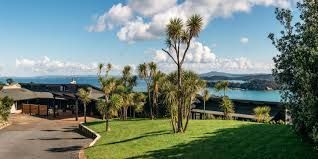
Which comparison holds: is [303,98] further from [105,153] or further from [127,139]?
[127,139]

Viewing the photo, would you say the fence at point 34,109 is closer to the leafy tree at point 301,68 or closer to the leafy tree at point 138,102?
the leafy tree at point 138,102

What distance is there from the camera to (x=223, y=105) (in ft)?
→ 148

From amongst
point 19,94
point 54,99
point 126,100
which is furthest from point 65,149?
point 19,94

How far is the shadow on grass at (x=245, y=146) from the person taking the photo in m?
19.2

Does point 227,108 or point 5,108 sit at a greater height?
point 227,108

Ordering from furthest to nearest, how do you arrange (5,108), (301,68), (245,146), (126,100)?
(5,108), (126,100), (245,146), (301,68)

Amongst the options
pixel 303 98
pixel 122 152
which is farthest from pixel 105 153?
pixel 303 98

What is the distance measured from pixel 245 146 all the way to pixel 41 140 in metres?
21.1

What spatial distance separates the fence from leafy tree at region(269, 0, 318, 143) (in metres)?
53.6

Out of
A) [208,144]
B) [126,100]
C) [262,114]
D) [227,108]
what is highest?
[126,100]

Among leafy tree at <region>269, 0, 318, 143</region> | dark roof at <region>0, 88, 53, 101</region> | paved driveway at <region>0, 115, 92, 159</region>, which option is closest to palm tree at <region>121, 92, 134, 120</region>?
paved driveway at <region>0, 115, 92, 159</region>

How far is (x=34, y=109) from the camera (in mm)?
63688

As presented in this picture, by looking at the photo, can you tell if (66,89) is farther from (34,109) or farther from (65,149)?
(65,149)

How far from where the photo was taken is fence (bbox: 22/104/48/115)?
62969mm
